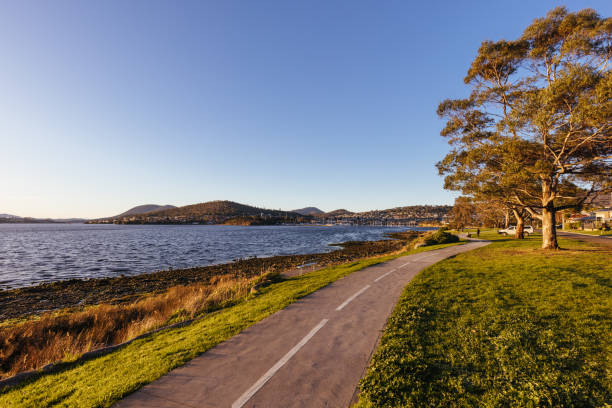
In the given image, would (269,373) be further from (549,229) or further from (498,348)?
(549,229)

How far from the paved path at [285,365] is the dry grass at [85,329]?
13.7 feet

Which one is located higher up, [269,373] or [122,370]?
[269,373]

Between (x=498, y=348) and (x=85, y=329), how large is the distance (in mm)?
15103

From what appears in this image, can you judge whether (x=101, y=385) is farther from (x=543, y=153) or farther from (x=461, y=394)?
(x=543, y=153)

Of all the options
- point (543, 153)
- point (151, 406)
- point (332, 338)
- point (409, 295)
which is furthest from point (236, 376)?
point (543, 153)

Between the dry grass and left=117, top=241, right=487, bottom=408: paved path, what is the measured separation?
13.7 feet

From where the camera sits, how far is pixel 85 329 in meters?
10.6

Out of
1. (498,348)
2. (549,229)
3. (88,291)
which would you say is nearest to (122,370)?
(498,348)

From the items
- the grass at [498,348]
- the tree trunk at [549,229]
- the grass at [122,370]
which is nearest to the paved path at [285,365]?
the grass at [122,370]

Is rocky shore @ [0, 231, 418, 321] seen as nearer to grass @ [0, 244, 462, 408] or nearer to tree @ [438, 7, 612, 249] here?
grass @ [0, 244, 462, 408]

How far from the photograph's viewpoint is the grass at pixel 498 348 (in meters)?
3.95

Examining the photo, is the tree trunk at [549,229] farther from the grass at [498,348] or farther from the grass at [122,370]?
the grass at [122,370]

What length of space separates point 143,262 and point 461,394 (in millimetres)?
36832

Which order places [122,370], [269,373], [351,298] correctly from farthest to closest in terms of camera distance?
1. [351,298]
2. [122,370]
3. [269,373]
